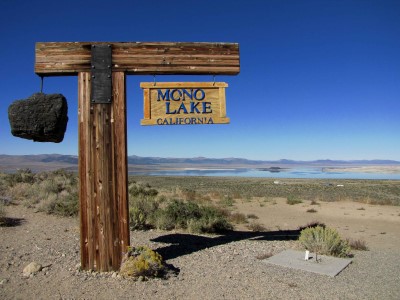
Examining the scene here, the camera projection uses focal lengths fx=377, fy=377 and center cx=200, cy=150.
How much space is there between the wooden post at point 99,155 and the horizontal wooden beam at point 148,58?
0.6 inches

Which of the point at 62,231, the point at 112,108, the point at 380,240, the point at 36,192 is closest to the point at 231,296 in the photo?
the point at 112,108

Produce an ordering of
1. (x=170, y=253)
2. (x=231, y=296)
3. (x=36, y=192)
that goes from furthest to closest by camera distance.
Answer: (x=36, y=192)
(x=170, y=253)
(x=231, y=296)

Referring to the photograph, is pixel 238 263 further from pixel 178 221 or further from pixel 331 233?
pixel 178 221

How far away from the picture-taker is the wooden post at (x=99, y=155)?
560cm

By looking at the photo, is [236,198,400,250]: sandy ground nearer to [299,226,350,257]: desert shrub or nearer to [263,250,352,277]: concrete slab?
[299,226,350,257]: desert shrub

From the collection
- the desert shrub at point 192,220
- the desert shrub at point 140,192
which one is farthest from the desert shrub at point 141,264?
the desert shrub at point 140,192

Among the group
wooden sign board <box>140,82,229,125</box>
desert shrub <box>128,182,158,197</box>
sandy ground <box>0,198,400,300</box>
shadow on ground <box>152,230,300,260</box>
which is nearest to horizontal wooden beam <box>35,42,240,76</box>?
wooden sign board <box>140,82,229,125</box>

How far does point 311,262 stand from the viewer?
6.43 m

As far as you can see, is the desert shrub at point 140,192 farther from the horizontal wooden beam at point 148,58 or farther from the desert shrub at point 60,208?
the horizontal wooden beam at point 148,58

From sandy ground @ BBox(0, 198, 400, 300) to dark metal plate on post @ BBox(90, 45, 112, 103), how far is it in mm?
2617

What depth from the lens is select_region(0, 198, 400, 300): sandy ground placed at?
491 centimetres

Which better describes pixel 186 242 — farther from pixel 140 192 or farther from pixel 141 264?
pixel 140 192

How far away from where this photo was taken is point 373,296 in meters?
4.96

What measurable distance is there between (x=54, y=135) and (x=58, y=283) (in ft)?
7.02
